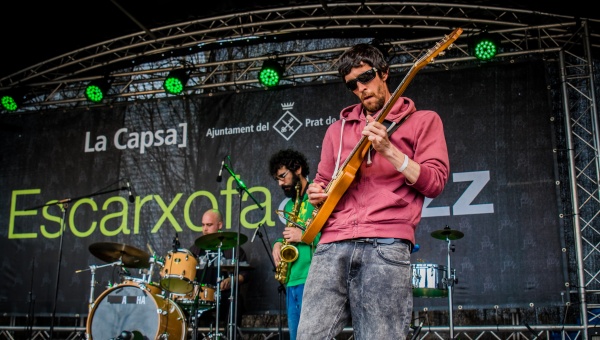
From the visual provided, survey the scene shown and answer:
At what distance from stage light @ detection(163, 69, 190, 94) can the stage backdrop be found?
374 mm

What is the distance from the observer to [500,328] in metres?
7.05

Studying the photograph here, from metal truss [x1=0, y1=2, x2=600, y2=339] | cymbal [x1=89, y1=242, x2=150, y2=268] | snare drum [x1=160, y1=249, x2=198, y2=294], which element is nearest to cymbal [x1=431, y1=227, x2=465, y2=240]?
metal truss [x1=0, y1=2, x2=600, y2=339]

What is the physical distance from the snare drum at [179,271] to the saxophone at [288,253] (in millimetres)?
1752

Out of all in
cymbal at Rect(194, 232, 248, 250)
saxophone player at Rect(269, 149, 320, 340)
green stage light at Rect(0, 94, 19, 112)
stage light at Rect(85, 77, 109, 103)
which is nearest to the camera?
saxophone player at Rect(269, 149, 320, 340)

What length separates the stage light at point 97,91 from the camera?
9.13 m

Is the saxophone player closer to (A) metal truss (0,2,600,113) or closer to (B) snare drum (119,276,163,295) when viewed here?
(B) snare drum (119,276,163,295)

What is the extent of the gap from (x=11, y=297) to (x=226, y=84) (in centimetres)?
430

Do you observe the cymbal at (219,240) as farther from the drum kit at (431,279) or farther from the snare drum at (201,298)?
the drum kit at (431,279)

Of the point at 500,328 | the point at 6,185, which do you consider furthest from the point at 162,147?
the point at 500,328

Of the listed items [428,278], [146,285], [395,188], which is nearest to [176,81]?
[146,285]

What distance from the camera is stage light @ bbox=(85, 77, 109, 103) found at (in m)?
9.13

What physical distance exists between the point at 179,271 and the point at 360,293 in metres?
4.82

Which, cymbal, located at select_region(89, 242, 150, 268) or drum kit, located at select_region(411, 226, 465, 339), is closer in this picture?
drum kit, located at select_region(411, 226, 465, 339)

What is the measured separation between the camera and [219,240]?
6855 millimetres
